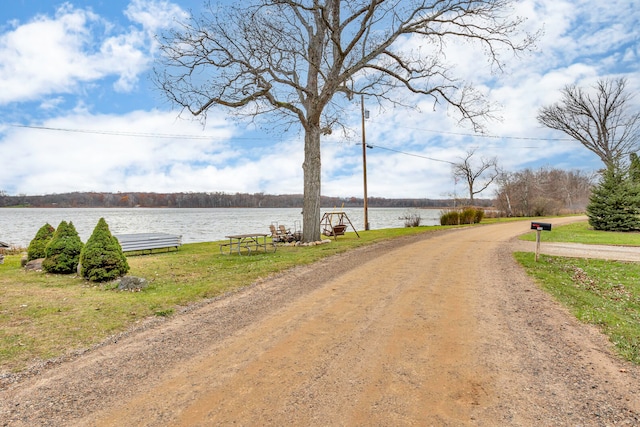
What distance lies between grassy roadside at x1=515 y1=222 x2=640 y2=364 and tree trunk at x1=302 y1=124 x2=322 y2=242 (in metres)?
8.19

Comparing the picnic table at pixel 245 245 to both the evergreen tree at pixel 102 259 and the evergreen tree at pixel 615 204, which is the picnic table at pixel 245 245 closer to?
the evergreen tree at pixel 102 259

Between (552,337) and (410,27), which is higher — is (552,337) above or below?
below

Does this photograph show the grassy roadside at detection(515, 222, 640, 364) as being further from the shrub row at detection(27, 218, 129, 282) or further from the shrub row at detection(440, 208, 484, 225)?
the shrub row at detection(440, 208, 484, 225)

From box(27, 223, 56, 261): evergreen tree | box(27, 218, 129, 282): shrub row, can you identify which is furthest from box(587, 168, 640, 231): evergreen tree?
box(27, 223, 56, 261): evergreen tree

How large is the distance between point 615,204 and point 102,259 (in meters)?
27.4

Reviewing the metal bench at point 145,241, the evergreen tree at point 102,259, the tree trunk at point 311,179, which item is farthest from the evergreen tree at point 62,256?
the tree trunk at point 311,179

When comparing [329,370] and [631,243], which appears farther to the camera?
[631,243]

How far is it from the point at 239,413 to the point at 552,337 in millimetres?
3959

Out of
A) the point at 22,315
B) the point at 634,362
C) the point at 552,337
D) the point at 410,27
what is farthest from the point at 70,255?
the point at 410,27

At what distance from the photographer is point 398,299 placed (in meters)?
5.86

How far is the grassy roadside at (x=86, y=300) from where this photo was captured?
4.26m

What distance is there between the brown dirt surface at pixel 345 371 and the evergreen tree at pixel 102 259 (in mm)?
3653

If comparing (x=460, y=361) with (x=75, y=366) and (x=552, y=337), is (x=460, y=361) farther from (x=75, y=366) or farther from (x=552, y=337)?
(x=75, y=366)

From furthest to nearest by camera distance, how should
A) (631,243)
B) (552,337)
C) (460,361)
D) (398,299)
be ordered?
(631,243) < (398,299) < (552,337) < (460,361)
